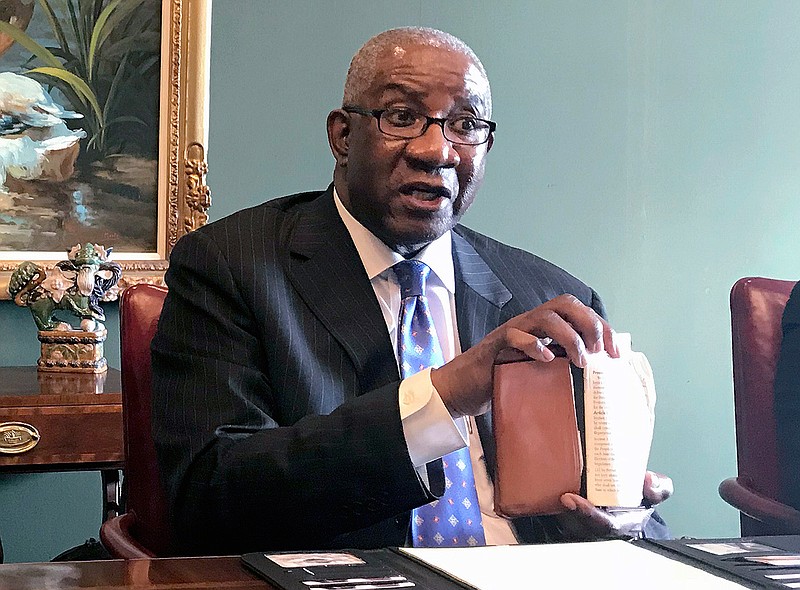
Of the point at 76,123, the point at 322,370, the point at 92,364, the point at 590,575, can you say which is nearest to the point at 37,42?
the point at 76,123

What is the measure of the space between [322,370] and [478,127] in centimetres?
46

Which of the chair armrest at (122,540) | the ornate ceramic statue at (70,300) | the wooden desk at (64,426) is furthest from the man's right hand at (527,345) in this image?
the ornate ceramic statue at (70,300)

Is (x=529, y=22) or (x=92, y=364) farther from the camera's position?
(x=529, y=22)

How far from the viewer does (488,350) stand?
1.30 m

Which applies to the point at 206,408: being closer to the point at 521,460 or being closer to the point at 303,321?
the point at 303,321

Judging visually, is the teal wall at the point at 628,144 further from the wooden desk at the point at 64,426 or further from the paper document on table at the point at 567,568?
the paper document on table at the point at 567,568

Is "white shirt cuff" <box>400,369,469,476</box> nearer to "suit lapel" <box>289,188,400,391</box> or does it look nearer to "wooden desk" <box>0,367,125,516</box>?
"suit lapel" <box>289,188,400,391</box>

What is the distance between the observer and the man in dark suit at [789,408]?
84.4 inches

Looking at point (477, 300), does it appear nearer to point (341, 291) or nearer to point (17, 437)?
point (341, 291)

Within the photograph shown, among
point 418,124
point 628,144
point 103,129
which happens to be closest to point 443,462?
point 418,124

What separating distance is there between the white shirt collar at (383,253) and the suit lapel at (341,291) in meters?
0.01

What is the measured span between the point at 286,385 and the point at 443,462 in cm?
26

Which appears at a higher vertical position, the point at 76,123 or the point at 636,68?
the point at 636,68

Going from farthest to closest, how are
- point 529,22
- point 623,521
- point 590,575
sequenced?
A: point 529,22 → point 623,521 → point 590,575
